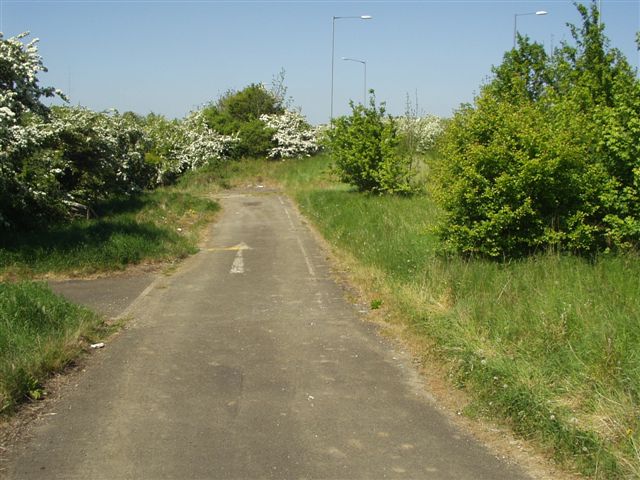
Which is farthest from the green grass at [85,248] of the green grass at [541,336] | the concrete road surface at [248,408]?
the green grass at [541,336]

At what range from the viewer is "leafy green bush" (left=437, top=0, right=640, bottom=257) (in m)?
9.09

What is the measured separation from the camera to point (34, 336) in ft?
22.9

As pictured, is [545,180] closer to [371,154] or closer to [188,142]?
[371,154]

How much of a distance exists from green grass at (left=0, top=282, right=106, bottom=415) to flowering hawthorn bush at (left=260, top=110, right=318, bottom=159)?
3012 cm

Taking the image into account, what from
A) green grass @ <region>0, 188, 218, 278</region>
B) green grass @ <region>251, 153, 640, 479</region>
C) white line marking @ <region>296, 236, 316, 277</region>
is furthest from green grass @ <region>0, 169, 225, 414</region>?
green grass @ <region>251, 153, 640, 479</region>

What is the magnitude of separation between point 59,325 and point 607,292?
6358mm

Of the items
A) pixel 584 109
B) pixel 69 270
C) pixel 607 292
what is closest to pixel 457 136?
pixel 584 109

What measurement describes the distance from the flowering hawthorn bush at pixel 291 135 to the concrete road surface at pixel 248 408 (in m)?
28.9

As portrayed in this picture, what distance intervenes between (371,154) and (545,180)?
12.6 metres

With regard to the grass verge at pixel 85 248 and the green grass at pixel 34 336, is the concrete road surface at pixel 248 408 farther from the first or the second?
the grass verge at pixel 85 248

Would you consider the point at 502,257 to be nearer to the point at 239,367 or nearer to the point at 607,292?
the point at 607,292

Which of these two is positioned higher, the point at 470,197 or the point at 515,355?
the point at 470,197

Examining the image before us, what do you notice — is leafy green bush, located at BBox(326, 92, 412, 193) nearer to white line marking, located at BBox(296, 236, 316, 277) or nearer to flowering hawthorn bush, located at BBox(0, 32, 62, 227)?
white line marking, located at BBox(296, 236, 316, 277)

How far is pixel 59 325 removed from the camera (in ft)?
25.3
